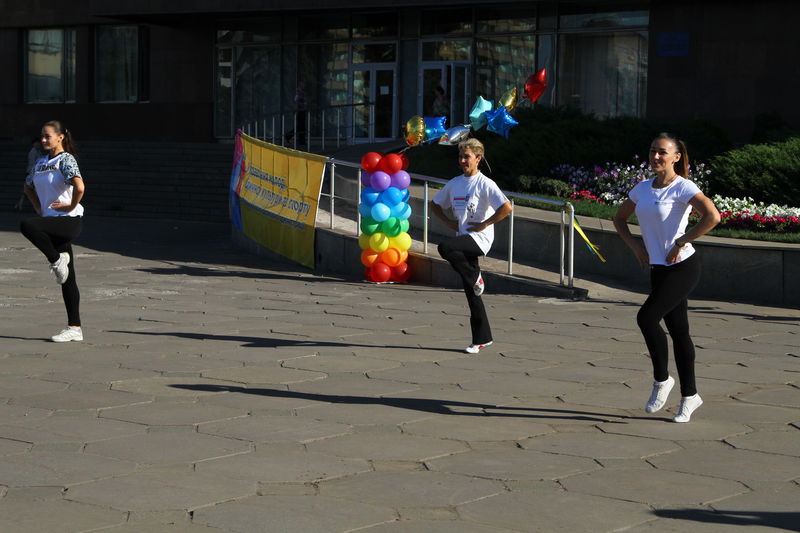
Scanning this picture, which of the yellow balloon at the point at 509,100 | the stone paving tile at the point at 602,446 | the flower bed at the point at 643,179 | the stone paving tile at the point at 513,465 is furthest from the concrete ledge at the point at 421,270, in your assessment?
the stone paving tile at the point at 513,465

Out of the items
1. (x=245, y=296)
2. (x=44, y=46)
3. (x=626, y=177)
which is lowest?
(x=245, y=296)

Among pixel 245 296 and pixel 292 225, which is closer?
pixel 245 296

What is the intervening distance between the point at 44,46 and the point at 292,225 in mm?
24752

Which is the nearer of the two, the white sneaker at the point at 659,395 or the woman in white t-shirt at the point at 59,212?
the white sneaker at the point at 659,395

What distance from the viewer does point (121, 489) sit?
16.6ft

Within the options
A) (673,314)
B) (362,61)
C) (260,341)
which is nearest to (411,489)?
(673,314)

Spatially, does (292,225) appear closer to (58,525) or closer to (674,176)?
(674,176)

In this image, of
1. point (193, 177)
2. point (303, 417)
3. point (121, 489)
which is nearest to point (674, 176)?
point (303, 417)

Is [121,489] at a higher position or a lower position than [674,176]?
lower

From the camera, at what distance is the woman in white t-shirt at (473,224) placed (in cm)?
900

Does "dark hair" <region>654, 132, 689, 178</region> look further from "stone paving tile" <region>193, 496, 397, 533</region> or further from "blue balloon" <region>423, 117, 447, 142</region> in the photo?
"blue balloon" <region>423, 117, 447, 142</region>

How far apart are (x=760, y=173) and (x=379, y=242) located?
20.0 feet

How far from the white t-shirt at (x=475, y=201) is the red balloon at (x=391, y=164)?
484cm

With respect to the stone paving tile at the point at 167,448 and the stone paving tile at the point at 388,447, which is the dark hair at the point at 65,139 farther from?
the stone paving tile at the point at 388,447
